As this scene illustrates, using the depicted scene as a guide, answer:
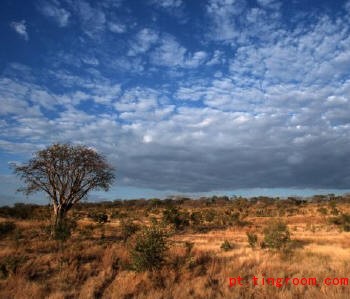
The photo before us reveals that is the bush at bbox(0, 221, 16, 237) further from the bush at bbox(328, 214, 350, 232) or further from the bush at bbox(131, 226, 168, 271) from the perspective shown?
the bush at bbox(328, 214, 350, 232)

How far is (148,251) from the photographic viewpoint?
1365 centimetres

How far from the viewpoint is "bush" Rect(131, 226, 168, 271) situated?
518 inches

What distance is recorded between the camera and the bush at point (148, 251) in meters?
13.2

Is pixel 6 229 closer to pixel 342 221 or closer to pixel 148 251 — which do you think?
pixel 148 251

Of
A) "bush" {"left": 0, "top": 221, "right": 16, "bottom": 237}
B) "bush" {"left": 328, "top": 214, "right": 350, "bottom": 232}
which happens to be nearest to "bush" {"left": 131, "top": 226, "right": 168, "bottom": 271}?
"bush" {"left": 0, "top": 221, "right": 16, "bottom": 237}

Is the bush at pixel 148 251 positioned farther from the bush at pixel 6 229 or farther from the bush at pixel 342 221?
the bush at pixel 342 221

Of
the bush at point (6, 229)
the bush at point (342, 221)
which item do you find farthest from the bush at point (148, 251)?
the bush at point (342, 221)

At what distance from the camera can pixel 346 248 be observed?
18984mm

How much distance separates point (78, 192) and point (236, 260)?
1477 centimetres

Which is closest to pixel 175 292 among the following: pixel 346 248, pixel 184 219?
pixel 346 248

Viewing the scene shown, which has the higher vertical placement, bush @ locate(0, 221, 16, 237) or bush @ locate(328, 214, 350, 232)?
bush @ locate(328, 214, 350, 232)

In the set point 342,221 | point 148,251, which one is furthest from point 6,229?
point 342,221

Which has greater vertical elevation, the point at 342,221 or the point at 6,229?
the point at 342,221

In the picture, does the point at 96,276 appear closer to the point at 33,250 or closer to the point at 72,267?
the point at 72,267
